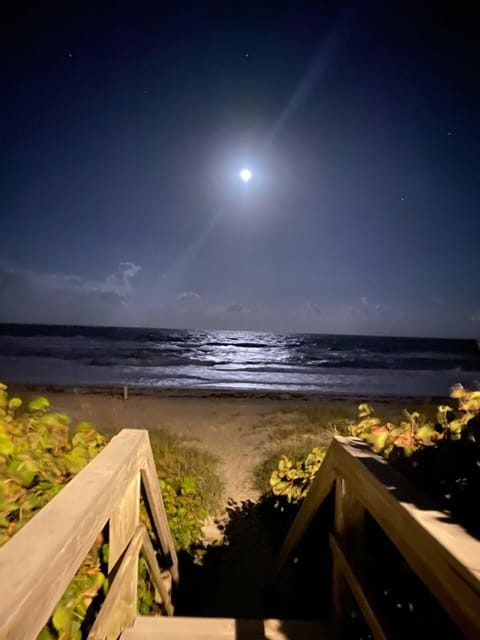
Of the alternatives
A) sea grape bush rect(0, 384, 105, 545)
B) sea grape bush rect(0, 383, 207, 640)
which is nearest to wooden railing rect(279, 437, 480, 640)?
sea grape bush rect(0, 383, 207, 640)

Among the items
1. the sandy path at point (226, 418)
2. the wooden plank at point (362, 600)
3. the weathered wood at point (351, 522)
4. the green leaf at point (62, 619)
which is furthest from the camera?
the sandy path at point (226, 418)

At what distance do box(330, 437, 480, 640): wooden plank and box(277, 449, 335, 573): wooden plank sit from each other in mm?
456

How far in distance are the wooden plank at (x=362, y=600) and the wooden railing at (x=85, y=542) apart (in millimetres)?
1023

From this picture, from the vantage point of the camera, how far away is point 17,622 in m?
0.74

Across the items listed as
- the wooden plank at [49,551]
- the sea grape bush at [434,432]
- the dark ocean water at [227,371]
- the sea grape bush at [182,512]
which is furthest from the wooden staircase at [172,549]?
the dark ocean water at [227,371]

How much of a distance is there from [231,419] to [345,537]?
8717mm

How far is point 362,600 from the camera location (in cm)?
155

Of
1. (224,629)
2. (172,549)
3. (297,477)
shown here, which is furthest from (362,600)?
(297,477)

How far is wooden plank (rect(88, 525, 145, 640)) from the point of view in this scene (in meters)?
1.57

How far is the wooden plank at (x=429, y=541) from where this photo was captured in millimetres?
793

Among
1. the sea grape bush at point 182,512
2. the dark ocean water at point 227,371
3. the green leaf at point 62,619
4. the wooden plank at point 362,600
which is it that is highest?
the green leaf at point 62,619

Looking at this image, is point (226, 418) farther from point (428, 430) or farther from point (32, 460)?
point (32, 460)

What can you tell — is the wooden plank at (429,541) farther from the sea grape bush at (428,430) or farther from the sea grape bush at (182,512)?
the sea grape bush at (182,512)

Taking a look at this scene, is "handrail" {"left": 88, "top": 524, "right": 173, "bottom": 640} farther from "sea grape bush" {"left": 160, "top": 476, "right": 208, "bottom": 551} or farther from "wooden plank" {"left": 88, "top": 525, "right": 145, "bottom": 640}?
"sea grape bush" {"left": 160, "top": 476, "right": 208, "bottom": 551}
